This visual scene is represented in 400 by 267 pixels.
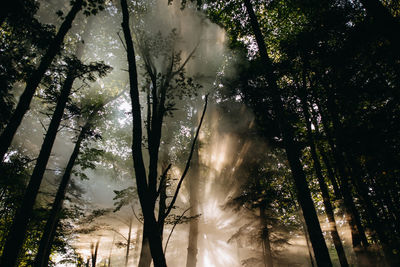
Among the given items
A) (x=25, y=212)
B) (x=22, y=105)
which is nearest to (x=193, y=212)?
(x=25, y=212)

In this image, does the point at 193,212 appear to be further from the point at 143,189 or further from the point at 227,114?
the point at 143,189

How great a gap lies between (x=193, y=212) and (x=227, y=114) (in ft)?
19.7

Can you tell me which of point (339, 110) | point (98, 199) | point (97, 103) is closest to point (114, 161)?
point (97, 103)

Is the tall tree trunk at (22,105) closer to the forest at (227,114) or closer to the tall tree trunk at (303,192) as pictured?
the forest at (227,114)

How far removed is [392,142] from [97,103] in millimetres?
12990

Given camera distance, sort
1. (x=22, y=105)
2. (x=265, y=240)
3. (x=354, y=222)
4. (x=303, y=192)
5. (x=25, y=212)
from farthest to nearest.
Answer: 1. (x=265, y=240)
2. (x=354, y=222)
3. (x=25, y=212)
4. (x=303, y=192)
5. (x=22, y=105)

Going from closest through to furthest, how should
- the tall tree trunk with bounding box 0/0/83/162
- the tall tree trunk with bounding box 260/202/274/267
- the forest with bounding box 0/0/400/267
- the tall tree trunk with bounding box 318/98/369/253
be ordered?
the tall tree trunk with bounding box 0/0/83/162 < the forest with bounding box 0/0/400/267 < the tall tree trunk with bounding box 318/98/369/253 < the tall tree trunk with bounding box 260/202/274/267

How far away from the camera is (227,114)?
10789 mm

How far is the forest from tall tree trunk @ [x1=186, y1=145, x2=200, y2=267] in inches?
2.7

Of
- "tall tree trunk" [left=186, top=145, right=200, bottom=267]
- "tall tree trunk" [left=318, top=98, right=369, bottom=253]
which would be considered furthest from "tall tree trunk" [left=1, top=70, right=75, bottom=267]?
"tall tree trunk" [left=318, top=98, right=369, bottom=253]

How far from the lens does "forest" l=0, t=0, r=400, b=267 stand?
161 inches

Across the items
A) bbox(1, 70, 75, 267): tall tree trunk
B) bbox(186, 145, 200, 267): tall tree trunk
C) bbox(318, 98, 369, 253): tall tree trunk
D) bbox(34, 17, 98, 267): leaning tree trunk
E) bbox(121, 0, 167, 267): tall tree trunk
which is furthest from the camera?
bbox(186, 145, 200, 267): tall tree trunk

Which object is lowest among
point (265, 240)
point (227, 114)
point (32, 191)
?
point (265, 240)

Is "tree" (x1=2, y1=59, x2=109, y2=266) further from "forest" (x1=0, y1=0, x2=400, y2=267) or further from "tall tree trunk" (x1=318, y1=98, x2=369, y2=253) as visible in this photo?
"tall tree trunk" (x1=318, y1=98, x2=369, y2=253)
